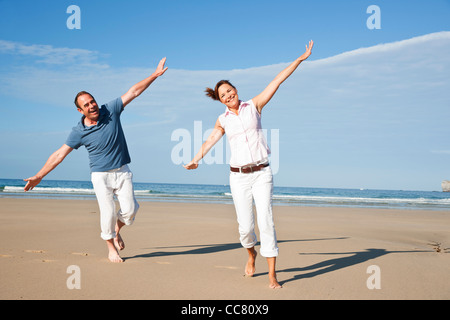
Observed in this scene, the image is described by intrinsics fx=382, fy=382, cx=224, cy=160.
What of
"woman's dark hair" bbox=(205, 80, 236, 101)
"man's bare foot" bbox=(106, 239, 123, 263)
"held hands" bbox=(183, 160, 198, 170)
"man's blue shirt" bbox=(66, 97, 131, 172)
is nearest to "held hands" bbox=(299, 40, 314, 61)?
"woman's dark hair" bbox=(205, 80, 236, 101)

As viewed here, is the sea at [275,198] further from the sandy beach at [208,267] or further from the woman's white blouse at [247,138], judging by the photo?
the woman's white blouse at [247,138]

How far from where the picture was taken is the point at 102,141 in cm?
491

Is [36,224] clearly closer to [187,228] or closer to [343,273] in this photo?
[187,228]

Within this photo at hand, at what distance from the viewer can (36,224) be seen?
864 centimetres

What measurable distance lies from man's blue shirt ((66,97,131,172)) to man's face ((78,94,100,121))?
0.43ft

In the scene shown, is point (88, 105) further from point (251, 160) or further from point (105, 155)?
point (251, 160)

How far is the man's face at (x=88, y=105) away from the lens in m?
4.80

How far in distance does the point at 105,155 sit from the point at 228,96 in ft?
6.14

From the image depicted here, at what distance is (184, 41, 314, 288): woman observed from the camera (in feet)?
12.9

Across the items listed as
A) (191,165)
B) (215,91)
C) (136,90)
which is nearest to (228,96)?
(215,91)

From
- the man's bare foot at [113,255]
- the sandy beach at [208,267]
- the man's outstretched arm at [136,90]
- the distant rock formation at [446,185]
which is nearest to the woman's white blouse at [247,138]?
the sandy beach at [208,267]

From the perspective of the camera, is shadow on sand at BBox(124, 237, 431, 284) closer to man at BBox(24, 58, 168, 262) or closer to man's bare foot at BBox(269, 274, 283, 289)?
man's bare foot at BBox(269, 274, 283, 289)
